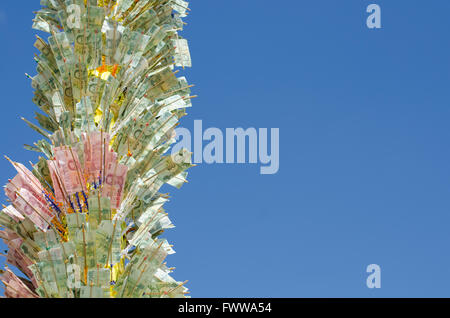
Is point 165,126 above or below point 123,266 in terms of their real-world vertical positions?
above

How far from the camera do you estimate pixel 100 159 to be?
9.14m

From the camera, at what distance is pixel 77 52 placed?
32.9 feet

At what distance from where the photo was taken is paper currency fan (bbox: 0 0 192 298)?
8.26 m

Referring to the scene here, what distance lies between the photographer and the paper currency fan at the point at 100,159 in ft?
27.1

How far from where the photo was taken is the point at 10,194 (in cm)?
924

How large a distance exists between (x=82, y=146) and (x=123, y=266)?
5.98 ft

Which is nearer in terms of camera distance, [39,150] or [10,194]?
[10,194]

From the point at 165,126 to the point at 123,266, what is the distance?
7.87 ft
